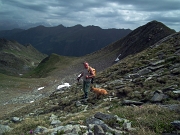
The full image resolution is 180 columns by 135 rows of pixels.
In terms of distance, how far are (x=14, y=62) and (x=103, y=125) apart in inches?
7855

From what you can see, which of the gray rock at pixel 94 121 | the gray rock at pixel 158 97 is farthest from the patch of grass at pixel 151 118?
the gray rock at pixel 158 97

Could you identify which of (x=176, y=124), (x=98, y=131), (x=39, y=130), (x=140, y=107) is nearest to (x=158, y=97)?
(x=140, y=107)

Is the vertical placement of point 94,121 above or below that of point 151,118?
→ below

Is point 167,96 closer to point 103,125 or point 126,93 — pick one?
point 126,93

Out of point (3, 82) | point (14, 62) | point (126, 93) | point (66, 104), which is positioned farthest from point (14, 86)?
point (14, 62)

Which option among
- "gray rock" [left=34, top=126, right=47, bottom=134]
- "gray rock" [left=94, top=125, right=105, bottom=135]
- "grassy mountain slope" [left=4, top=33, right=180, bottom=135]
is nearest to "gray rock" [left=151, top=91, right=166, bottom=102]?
"grassy mountain slope" [left=4, top=33, right=180, bottom=135]

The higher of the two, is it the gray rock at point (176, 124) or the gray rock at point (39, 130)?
the gray rock at point (176, 124)

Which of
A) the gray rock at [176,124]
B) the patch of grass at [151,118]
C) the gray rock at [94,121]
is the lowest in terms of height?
the gray rock at [94,121]

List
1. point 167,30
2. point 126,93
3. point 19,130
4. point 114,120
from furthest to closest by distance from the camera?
point 167,30
point 126,93
point 19,130
point 114,120

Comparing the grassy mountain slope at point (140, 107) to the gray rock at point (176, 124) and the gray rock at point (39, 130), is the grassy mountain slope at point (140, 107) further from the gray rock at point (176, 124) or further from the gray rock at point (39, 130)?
the gray rock at point (39, 130)

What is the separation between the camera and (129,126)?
339 inches

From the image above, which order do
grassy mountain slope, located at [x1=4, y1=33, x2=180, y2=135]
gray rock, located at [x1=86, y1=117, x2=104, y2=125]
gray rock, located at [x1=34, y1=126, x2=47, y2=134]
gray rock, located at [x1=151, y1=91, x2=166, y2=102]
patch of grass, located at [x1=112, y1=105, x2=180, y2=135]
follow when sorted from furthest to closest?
gray rock, located at [x1=151, y1=91, x2=166, y2=102], gray rock, located at [x1=34, y1=126, x2=47, y2=134], gray rock, located at [x1=86, y1=117, x2=104, y2=125], grassy mountain slope, located at [x1=4, y1=33, x2=180, y2=135], patch of grass, located at [x1=112, y1=105, x2=180, y2=135]

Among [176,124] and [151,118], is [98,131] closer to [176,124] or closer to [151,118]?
[151,118]

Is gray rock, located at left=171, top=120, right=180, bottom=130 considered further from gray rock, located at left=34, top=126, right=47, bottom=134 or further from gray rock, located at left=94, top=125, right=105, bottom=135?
gray rock, located at left=34, top=126, right=47, bottom=134
